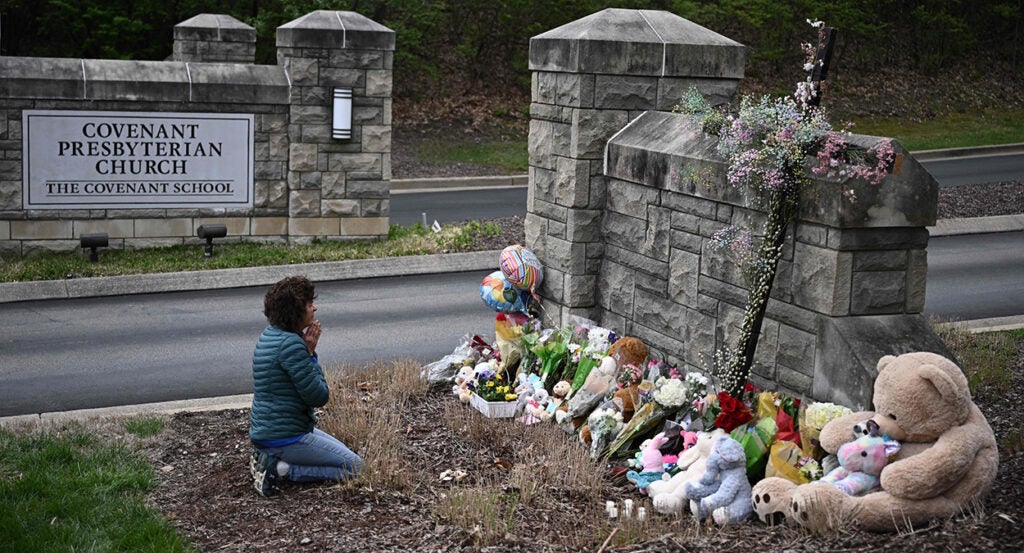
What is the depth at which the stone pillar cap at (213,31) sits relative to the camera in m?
17.8

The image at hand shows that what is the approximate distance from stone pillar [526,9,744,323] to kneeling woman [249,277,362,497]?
2543 millimetres

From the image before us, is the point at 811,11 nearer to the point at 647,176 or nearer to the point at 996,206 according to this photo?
the point at 996,206

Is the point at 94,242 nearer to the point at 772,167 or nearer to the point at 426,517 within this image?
the point at 426,517

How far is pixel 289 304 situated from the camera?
6164 millimetres

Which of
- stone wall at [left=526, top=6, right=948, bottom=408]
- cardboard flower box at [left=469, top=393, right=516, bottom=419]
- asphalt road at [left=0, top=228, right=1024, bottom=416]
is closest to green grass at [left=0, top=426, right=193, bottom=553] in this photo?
asphalt road at [left=0, top=228, right=1024, bottom=416]

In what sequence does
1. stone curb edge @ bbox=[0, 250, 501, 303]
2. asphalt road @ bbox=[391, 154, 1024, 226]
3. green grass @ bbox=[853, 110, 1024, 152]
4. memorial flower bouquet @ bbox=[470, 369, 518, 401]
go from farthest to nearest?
green grass @ bbox=[853, 110, 1024, 152] < asphalt road @ bbox=[391, 154, 1024, 226] < stone curb edge @ bbox=[0, 250, 501, 303] < memorial flower bouquet @ bbox=[470, 369, 518, 401]

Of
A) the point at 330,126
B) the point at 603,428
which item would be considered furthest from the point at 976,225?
the point at 603,428

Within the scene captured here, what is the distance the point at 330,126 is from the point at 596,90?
6.61 meters

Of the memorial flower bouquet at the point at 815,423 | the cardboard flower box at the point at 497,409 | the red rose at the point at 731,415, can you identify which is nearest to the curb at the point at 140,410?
the cardboard flower box at the point at 497,409

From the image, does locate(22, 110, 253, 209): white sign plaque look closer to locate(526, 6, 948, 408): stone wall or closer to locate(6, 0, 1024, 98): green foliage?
locate(526, 6, 948, 408): stone wall

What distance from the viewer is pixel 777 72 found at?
30.4 m

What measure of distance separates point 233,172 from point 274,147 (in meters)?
0.60

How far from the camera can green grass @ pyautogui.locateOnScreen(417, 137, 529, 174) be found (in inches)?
896

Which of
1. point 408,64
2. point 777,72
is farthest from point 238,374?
point 777,72
